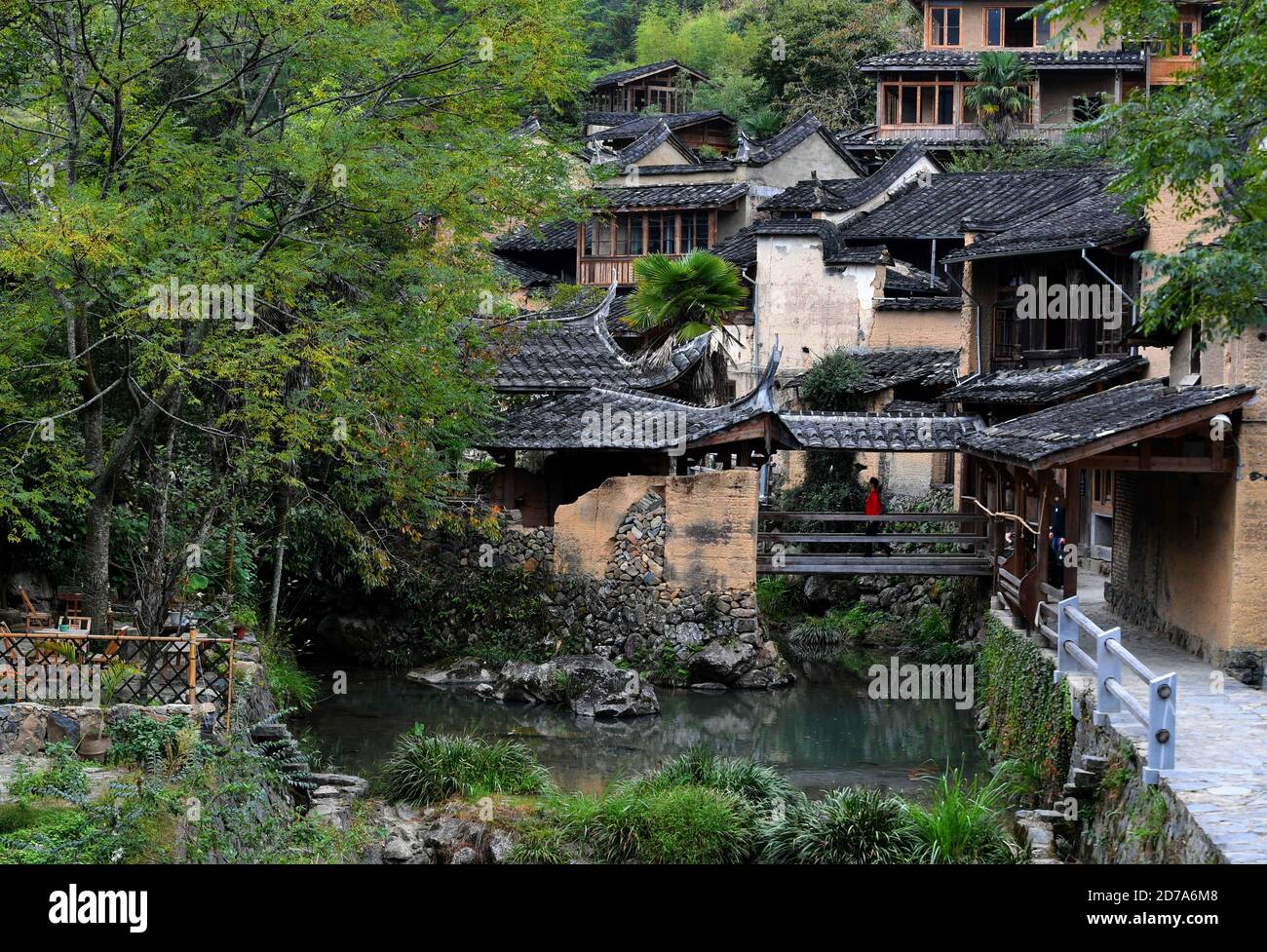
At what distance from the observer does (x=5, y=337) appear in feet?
46.6

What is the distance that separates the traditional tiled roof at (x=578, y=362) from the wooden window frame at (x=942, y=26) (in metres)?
23.5

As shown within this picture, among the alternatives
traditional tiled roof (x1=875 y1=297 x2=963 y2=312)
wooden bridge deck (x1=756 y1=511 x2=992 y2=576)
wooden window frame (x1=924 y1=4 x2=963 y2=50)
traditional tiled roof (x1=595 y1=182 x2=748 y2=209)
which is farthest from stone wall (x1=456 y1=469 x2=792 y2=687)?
wooden window frame (x1=924 y1=4 x2=963 y2=50)

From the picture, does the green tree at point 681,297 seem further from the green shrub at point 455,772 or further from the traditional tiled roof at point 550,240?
the traditional tiled roof at point 550,240

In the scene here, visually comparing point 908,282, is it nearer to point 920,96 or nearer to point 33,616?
point 920,96

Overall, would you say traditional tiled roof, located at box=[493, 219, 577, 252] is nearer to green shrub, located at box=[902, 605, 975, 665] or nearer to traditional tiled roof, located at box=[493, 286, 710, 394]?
traditional tiled roof, located at box=[493, 286, 710, 394]

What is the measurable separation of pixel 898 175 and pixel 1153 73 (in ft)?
29.0

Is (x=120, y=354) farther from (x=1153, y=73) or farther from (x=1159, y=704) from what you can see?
(x=1153, y=73)

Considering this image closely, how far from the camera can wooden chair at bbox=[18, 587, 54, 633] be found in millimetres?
15891

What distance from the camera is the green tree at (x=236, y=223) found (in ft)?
45.4

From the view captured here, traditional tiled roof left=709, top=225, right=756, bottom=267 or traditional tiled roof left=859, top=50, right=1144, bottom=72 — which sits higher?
traditional tiled roof left=859, top=50, right=1144, bottom=72

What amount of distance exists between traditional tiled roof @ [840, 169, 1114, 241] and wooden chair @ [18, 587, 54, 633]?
17.6 meters
